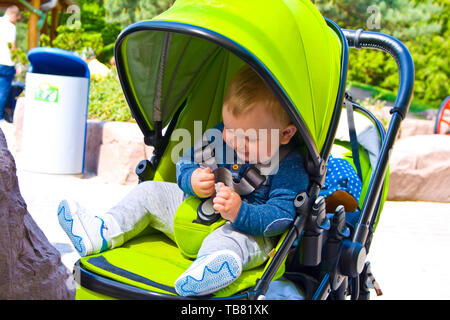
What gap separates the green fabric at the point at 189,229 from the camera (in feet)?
6.31

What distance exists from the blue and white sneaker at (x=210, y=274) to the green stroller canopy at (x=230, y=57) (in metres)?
0.47

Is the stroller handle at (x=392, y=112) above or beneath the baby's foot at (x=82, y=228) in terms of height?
above

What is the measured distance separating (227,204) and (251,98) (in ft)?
1.33

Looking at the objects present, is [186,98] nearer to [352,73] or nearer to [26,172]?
[26,172]

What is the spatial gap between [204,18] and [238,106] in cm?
37

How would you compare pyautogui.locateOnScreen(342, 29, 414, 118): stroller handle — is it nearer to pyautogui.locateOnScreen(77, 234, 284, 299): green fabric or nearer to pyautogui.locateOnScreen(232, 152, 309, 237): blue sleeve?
pyautogui.locateOnScreen(232, 152, 309, 237): blue sleeve

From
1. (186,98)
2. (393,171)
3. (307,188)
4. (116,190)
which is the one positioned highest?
(186,98)

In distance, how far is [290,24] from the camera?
6.08 ft

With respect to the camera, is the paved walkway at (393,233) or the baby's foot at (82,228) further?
the paved walkway at (393,233)

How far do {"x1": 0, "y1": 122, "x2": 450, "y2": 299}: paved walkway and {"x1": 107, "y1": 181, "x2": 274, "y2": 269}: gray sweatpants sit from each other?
1.61 metres

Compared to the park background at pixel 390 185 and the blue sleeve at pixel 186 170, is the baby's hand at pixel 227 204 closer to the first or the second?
the blue sleeve at pixel 186 170

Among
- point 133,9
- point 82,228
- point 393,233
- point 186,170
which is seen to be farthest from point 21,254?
point 133,9

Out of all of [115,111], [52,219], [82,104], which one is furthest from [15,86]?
[52,219]

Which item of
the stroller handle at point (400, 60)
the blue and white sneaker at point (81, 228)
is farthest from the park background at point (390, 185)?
the blue and white sneaker at point (81, 228)
